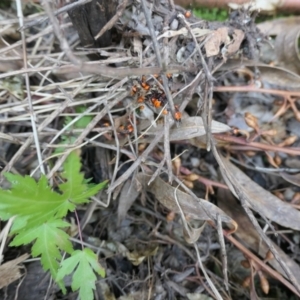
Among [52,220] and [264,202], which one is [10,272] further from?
[264,202]

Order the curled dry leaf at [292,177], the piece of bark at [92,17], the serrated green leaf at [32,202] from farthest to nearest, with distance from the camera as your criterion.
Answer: the curled dry leaf at [292,177] → the piece of bark at [92,17] → the serrated green leaf at [32,202]

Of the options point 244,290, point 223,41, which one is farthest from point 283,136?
point 244,290

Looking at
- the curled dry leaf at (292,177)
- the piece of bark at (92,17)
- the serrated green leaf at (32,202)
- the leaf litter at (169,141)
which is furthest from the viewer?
the curled dry leaf at (292,177)

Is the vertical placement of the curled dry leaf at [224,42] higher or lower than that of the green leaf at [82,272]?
higher

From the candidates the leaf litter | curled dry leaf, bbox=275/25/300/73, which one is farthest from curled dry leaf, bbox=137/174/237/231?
curled dry leaf, bbox=275/25/300/73

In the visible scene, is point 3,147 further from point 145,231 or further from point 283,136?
point 283,136

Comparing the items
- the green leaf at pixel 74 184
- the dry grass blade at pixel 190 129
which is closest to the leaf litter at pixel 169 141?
the dry grass blade at pixel 190 129

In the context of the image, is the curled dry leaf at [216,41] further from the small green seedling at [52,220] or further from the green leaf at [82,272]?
the green leaf at [82,272]

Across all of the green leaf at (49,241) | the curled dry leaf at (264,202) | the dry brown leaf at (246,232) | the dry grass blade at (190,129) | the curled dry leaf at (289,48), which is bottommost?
the dry brown leaf at (246,232)
